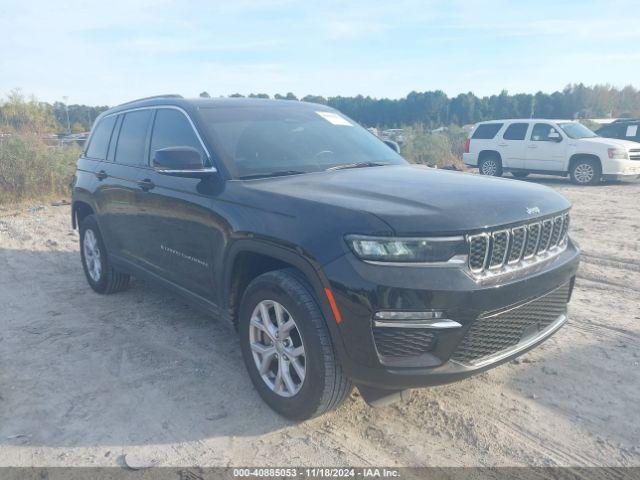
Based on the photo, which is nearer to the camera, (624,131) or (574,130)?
(574,130)

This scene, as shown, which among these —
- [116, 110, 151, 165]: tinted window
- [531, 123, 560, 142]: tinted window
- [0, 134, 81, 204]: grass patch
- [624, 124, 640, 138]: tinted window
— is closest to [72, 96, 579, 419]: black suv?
[116, 110, 151, 165]: tinted window

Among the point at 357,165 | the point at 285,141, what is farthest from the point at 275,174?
the point at 357,165

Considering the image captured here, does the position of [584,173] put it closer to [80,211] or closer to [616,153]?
[616,153]

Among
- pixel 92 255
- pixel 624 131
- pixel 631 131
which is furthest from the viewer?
pixel 624 131

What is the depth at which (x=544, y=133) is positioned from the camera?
14.9 meters

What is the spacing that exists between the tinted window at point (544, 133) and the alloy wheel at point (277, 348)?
13.7m

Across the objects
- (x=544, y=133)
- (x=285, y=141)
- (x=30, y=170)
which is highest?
(x=285, y=141)

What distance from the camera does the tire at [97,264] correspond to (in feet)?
17.8

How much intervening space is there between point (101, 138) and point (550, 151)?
41.8 ft

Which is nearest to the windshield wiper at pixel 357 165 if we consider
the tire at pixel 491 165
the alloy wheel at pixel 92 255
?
the alloy wheel at pixel 92 255

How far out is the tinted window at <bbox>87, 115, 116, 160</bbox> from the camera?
17.5 feet

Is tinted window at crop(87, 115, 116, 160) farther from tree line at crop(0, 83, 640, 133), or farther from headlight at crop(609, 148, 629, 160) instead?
tree line at crop(0, 83, 640, 133)

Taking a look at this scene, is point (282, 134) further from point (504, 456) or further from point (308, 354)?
point (504, 456)

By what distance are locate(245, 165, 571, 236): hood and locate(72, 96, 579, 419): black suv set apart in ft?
0.04
